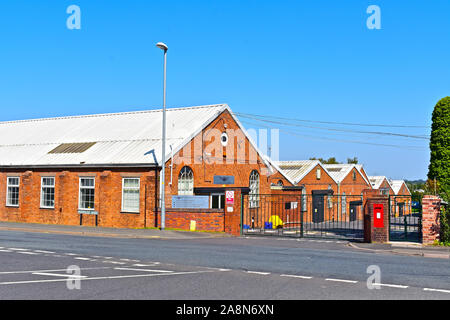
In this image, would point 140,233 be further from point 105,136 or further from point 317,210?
point 317,210

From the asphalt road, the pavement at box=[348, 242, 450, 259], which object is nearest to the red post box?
the pavement at box=[348, 242, 450, 259]

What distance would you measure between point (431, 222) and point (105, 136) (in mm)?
22506

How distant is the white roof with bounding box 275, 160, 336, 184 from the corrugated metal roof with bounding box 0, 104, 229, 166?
14749 millimetres

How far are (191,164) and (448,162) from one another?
14992mm

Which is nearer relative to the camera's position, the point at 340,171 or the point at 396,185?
the point at 340,171

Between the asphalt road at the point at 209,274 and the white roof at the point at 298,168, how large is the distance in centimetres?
2756

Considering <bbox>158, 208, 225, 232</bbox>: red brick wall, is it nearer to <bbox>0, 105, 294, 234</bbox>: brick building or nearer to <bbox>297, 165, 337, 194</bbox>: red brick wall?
<bbox>0, 105, 294, 234</bbox>: brick building

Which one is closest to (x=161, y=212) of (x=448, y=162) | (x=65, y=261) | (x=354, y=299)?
(x=65, y=261)

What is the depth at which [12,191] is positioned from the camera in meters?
33.1

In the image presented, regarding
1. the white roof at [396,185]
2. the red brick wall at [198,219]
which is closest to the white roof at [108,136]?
the red brick wall at [198,219]

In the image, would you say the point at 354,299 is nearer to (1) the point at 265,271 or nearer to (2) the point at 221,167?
(1) the point at 265,271

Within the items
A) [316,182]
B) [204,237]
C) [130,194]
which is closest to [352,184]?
[316,182]

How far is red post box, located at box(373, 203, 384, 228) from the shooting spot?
20.4 m
